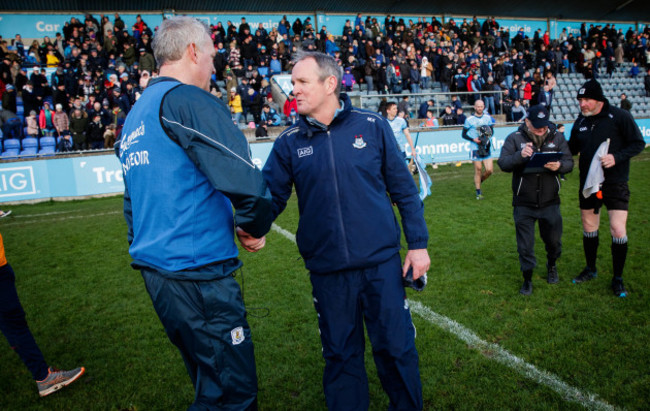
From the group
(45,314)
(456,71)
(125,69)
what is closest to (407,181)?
(45,314)

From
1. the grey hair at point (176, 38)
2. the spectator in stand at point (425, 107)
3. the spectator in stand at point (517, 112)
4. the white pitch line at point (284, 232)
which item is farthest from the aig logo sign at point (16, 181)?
the spectator in stand at point (517, 112)

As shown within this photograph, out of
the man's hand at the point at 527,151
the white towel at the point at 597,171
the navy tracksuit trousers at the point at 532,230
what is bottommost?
the navy tracksuit trousers at the point at 532,230

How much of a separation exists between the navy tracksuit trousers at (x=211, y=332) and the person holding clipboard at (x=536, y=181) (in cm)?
371

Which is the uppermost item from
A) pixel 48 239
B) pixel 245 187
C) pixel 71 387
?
pixel 245 187

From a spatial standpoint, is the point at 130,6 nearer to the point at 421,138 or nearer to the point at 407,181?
the point at 421,138

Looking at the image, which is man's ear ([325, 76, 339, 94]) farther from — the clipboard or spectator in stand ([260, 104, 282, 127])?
spectator in stand ([260, 104, 282, 127])

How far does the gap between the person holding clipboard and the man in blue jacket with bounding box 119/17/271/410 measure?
12.0ft

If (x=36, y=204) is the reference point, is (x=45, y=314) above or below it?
below

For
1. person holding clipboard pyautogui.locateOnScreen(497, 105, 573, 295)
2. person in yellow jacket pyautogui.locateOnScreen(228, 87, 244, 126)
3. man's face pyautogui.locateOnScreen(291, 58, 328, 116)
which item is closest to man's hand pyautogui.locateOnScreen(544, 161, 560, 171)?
person holding clipboard pyautogui.locateOnScreen(497, 105, 573, 295)

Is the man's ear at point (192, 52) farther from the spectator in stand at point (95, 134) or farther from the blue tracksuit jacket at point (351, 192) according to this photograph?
the spectator in stand at point (95, 134)

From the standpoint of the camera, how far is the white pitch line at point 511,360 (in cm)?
295

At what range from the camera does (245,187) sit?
6.10 feet

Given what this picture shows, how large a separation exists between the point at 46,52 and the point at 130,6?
→ 22.4 ft

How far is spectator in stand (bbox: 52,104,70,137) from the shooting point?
52.9 ft
